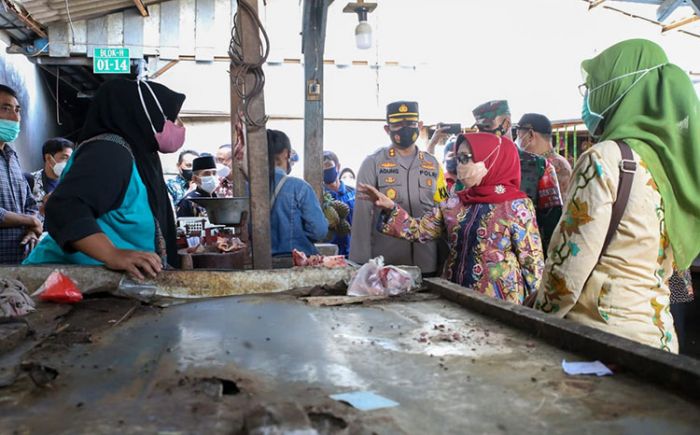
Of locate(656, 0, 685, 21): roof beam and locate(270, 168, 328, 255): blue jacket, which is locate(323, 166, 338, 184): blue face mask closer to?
locate(270, 168, 328, 255): blue jacket

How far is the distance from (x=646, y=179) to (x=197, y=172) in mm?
5921

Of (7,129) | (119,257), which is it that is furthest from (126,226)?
(7,129)

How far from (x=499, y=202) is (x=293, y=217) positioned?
70.0 inches

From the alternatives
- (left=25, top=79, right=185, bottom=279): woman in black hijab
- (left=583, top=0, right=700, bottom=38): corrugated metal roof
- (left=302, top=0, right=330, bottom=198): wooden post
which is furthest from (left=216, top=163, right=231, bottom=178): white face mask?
(left=583, top=0, right=700, bottom=38): corrugated metal roof

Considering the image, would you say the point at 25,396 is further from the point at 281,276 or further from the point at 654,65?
the point at 654,65

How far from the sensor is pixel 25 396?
1.46 m

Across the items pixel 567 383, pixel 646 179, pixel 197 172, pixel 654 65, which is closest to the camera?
pixel 567 383

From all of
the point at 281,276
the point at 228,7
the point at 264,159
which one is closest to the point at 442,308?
the point at 281,276

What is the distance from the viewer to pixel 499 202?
3.45 meters

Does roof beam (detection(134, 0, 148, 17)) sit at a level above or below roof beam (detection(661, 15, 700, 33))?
above

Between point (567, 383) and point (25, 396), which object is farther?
point (567, 383)

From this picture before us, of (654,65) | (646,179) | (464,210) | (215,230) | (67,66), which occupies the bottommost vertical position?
(215,230)

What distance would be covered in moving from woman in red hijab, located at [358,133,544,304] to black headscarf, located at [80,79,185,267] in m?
1.78

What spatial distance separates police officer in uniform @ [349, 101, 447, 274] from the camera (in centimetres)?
483
